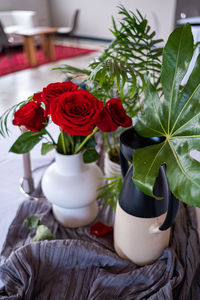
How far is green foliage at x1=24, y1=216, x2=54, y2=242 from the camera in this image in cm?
74

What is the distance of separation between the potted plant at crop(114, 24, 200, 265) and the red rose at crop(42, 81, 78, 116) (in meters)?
0.16

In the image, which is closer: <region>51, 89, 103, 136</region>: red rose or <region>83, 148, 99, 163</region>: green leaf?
<region>51, 89, 103, 136</region>: red rose

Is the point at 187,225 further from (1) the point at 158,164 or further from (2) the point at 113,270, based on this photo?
(1) the point at 158,164

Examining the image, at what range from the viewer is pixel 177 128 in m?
0.50

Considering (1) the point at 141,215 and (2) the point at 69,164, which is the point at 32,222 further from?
(1) the point at 141,215

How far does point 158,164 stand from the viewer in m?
0.47

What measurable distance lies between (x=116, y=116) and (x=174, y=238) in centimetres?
41

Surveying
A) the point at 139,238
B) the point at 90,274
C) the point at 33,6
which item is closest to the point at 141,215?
the point at 139,238

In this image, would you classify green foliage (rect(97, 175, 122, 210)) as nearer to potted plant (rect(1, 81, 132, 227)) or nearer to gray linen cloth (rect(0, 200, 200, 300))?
potted plant (rect(1, 81, 132, 227))

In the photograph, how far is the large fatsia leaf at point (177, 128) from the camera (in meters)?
0.43

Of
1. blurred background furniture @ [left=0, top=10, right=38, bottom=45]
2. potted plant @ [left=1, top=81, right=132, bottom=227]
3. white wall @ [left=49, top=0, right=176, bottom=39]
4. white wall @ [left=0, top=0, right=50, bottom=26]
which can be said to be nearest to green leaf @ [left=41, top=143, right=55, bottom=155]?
potted plant @ [left=1, top=81, right=132, bottom=227]

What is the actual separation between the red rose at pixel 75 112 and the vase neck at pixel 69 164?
189 mm

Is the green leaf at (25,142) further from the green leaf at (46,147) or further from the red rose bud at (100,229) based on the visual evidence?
the red rose bud at (100,229)

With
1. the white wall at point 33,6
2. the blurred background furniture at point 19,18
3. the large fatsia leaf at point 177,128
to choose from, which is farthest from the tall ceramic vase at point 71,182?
the white wall at point 33,6
